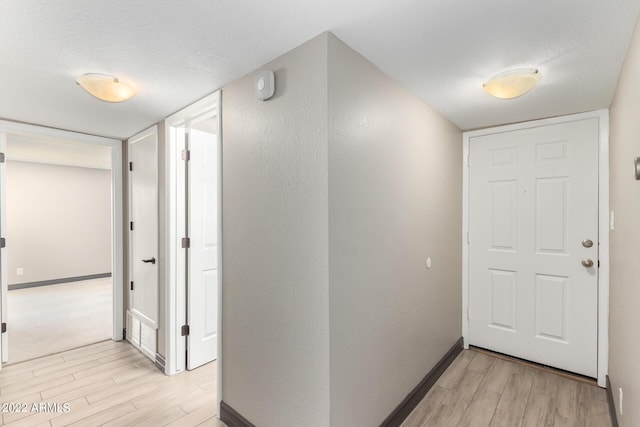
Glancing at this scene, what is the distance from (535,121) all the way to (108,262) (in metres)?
7.58

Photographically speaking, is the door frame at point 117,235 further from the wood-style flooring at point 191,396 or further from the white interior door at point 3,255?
the white interior door at point 3,255

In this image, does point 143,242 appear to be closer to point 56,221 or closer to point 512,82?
point 512,82

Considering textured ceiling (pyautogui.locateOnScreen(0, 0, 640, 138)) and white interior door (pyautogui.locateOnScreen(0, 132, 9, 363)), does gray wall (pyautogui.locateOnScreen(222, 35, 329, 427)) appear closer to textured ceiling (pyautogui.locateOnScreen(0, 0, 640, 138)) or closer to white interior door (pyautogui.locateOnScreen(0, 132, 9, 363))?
textured ceiling (pyautogui.locateOnScreen(0, 0, 640, 138))

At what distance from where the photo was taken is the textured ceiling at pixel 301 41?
4.18ft

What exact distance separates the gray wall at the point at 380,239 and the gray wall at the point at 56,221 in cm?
657

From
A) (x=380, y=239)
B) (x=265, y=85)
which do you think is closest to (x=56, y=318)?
(x=265, y=85)

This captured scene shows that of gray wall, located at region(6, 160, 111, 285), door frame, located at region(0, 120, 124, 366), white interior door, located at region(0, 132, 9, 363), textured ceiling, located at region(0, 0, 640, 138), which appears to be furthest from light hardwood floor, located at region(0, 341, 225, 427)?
gray wall, located at region(6, 160, 111, 285)

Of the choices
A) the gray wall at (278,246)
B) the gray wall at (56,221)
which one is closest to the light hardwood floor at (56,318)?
the gray wall at (56,221)

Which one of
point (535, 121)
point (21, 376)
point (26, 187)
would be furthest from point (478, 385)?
point (26, 187)

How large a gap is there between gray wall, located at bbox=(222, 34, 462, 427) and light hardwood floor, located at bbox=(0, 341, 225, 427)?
1.49 feet

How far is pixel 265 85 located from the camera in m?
1.70

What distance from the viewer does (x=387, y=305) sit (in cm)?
189

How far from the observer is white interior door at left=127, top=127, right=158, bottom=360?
283 cm

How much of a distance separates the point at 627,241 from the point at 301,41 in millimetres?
1948
